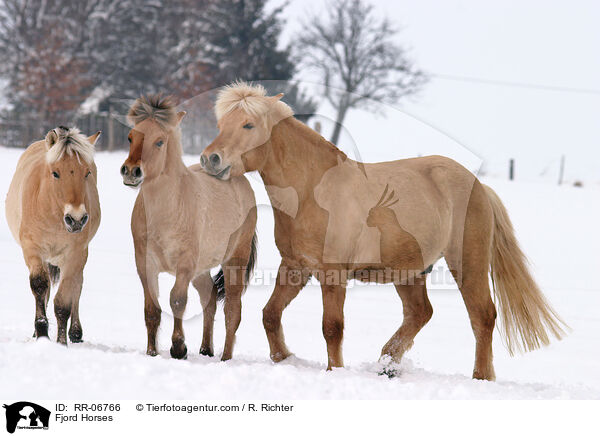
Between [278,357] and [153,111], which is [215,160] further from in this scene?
[278,357]

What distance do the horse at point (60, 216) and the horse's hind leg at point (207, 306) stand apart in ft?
3.44

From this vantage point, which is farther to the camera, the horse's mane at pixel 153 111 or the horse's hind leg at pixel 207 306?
the horse's hind leg at pixel 207 306

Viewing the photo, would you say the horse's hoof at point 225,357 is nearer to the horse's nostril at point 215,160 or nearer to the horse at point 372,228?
the horse at point 372,228

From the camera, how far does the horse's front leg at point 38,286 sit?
5098 mm

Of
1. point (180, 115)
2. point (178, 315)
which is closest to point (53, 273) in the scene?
point (178, 315)

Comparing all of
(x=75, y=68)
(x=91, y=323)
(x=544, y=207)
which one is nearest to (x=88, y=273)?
(x=91, y=323)

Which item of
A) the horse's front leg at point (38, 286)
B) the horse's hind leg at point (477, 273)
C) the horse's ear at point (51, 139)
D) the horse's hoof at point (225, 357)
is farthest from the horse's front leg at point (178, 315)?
the horse's hind leg at point (477, 273)

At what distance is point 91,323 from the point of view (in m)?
7.07

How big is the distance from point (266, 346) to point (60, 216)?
2424 mm

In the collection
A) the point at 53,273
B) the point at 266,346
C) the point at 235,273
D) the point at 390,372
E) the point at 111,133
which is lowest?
the point at 266,346

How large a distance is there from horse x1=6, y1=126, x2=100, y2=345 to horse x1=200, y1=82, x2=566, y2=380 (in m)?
1.07

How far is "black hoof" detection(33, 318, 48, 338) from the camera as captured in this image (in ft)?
16.7

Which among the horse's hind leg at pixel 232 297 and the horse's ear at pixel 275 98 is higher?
the horse's ear at pixel 275 98

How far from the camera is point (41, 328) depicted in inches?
200
